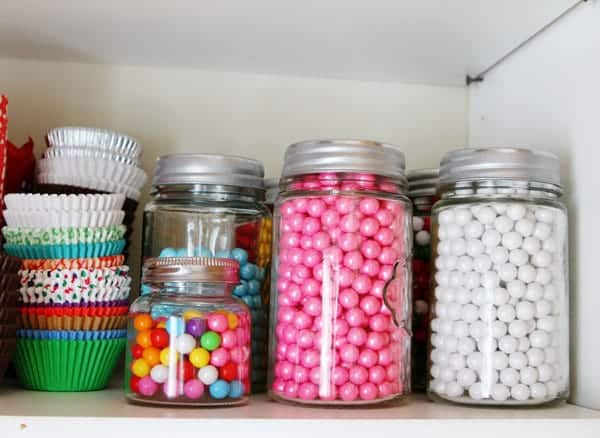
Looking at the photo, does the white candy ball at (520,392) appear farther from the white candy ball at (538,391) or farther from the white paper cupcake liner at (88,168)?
the white paper cupcake liner at (88,168)

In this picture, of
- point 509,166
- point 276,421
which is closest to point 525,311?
point 509,166

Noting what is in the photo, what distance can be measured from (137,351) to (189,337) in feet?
0.16

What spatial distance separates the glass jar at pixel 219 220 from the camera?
2.27 feet

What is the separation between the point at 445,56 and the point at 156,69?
1.08 ft

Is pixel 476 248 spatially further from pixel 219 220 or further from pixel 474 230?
pixel 219 220

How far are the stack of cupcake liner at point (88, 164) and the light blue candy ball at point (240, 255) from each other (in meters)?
0.14

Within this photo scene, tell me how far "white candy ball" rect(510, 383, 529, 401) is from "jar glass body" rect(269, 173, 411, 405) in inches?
3.4

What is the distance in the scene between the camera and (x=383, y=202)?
2.07ft

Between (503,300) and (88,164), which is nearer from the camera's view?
(503,300)

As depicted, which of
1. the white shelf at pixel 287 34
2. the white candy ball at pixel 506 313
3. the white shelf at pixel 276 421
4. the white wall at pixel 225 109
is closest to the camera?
the white shelf at pixel 276 421

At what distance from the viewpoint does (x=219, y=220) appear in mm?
709

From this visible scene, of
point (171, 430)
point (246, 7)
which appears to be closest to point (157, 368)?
point (171, 430)

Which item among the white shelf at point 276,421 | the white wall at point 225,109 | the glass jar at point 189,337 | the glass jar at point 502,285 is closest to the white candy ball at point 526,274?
the glass jar at point 502,285

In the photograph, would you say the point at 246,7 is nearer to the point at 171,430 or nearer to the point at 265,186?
the point at 265,186
